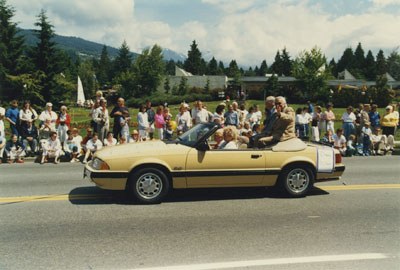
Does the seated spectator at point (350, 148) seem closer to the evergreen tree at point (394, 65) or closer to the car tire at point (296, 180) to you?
the car tire at point (296, 180)

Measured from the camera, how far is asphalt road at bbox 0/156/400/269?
4.05 metres

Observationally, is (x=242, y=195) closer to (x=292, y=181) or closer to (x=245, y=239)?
(x=292, y=181)

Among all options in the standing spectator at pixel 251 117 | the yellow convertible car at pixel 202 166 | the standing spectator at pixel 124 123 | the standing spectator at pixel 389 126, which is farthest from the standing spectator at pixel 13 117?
the standing spectator at pixel 389 126

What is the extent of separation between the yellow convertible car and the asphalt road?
0.35 metres

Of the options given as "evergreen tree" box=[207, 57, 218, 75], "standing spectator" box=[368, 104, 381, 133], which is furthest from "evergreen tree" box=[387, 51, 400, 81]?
"standing spectator" box=[368, 104, 381, 133]

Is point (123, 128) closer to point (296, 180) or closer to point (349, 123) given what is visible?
point (296, 180)

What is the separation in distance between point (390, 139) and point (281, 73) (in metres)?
108

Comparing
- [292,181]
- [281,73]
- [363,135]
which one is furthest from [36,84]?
[281,73]

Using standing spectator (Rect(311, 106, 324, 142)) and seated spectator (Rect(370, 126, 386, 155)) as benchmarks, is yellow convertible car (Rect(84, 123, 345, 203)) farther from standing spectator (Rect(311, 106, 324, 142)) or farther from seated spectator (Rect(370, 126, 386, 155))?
standing spectator (Rect(311, 106, 324, 142))

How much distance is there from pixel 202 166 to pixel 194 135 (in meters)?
0.70

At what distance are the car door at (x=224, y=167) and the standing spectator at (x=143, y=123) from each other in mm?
6969

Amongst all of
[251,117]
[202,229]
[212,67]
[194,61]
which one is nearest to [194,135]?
[202,229]

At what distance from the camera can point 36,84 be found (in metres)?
41.1

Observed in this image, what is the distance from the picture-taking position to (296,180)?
693cm
